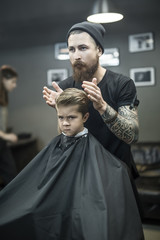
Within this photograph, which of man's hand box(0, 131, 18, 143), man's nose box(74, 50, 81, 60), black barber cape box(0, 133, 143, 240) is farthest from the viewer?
man's hand box(0, 131, 18, 143)

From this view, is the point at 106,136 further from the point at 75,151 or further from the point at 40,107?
the point at 40,107

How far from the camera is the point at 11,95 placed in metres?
2.39

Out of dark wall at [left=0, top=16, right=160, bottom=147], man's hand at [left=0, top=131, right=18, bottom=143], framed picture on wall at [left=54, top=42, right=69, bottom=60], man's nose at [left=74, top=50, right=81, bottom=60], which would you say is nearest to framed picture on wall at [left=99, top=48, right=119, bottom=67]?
dark wall at [left=0, top=16, right=160, bottom=147]

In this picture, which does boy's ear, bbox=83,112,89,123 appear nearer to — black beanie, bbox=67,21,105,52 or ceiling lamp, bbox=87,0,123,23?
black beanie, bbox=67,21,105,52

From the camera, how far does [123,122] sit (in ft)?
4.75

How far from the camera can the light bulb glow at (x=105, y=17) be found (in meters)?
1.91

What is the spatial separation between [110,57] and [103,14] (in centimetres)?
29

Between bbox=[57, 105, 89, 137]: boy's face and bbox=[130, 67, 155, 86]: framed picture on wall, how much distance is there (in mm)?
757

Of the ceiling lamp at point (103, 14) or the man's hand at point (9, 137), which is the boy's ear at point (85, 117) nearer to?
the ceiling lamp at point (103, 14)

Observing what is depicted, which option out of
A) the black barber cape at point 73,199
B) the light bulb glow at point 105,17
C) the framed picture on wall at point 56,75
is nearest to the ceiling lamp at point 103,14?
the light bulb glow at point 105,17

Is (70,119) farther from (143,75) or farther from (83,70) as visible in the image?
(143,75)

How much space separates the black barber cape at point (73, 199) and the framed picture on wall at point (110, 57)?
0.63m

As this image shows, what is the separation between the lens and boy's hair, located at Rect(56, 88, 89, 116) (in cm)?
143

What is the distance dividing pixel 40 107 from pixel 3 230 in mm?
1140
